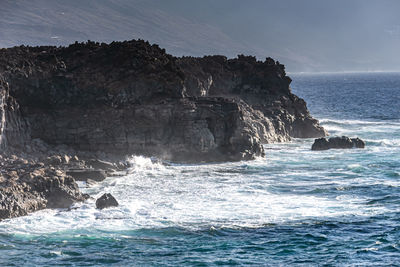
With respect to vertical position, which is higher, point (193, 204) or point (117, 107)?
point (117, 107)

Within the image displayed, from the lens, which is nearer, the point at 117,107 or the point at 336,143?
the point at 117,107

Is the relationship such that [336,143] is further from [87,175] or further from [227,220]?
[227,220]

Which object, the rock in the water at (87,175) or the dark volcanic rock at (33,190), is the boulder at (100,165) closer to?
the rock in the water at (87,175)

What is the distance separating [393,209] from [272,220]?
9.35 metres

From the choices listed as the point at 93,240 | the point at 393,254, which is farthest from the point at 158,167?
the point at 393,254

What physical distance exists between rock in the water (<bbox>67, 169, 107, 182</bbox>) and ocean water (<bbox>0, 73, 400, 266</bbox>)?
97cm

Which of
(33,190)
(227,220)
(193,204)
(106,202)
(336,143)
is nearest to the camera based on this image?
(227,220)

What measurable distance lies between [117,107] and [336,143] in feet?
84.4

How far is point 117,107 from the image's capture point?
70.8 m

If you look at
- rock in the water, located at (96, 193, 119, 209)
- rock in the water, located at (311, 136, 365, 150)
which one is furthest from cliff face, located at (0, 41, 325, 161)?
rock in the water, located at (96, 193, 119, 209)

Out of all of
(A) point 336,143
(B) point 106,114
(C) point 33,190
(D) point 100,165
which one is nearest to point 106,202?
(C) point 33,190

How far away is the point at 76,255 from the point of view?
128ft

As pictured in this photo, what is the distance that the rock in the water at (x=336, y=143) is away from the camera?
256ft

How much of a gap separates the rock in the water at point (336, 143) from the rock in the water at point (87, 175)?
28846 millimetres
